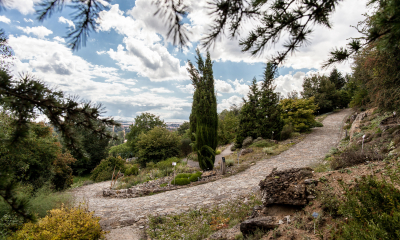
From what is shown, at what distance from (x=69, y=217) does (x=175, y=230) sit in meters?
2.27

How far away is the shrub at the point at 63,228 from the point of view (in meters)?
3.37

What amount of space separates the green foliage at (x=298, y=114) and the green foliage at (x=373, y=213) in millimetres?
15493

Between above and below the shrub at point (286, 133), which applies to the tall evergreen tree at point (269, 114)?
above

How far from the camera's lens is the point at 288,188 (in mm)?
4113

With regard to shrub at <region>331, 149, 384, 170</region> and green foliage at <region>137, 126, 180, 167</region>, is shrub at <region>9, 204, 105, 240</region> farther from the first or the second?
green foliage at <region>137, 126, 180, 167</region>

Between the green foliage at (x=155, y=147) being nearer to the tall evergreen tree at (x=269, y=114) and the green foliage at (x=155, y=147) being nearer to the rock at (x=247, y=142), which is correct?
the rock at (x=247, y=142)

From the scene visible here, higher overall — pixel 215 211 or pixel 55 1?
pixel 55 1

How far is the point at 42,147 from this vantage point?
8766 millimetres

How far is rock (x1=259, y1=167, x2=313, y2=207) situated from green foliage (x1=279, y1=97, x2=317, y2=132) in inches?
544

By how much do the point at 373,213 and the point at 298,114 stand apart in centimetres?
1665

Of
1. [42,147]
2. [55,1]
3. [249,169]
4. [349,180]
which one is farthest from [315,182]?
[42,147]

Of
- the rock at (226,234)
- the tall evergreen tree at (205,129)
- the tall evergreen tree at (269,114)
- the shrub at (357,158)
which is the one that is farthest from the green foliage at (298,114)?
the rock at (226,234)

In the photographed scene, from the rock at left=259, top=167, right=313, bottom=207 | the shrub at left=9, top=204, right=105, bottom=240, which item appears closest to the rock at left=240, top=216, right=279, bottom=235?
the rock at left=259, top=167, right=313, bottom=207

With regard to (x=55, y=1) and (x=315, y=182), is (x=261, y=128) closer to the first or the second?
(x=315, y=182)
